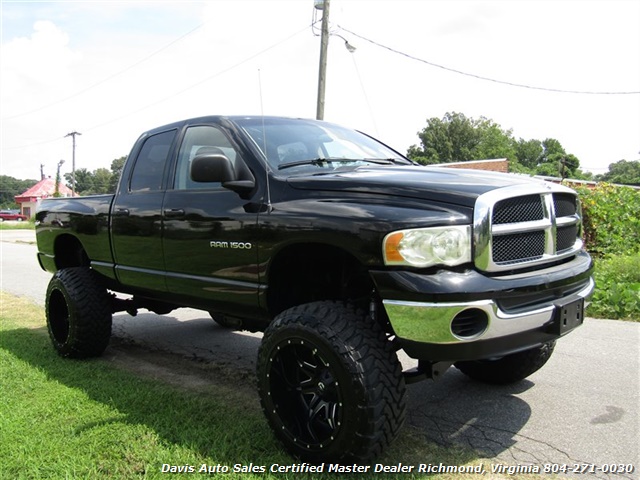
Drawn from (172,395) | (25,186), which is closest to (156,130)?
(172,395)

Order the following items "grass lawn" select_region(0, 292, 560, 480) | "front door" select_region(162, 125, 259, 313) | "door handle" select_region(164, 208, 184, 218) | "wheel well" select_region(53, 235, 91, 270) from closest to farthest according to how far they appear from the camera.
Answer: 1. "grass lawn" select_region(0, 292, 560, 480)
2. "front door" select_region(162, 125, 259, 313)
3. "door handle" select_region(164, 208, 184, 218)
4. "wheel well" select_region(53, 235, 91, 270)

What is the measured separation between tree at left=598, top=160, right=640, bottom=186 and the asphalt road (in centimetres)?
9296

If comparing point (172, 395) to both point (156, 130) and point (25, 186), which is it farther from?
point (25, 186)

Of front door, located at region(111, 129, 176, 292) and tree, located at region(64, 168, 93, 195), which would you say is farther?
tree, located at region(64, 168, 93, 195)

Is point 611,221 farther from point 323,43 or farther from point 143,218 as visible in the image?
point 143,218

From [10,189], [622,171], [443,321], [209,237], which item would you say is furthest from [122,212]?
[10,189]

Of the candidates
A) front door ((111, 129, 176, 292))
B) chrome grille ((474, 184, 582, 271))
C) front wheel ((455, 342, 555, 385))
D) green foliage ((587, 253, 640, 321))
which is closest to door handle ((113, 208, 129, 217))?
front door ((111, 129, 176, 292))

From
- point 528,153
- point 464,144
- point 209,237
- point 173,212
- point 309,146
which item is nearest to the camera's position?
point 209,237

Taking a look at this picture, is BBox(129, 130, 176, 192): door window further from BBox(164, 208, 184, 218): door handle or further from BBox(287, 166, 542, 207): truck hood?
BBox(287, 166, 542, 207): truck hood

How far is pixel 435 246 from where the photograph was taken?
272 centimetres

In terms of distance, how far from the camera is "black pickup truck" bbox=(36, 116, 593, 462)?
274 centimetres

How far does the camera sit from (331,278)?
363 centimetres

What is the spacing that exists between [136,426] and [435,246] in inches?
84.7

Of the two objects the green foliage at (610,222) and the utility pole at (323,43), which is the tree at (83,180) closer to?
the utility pole at (323,43)
